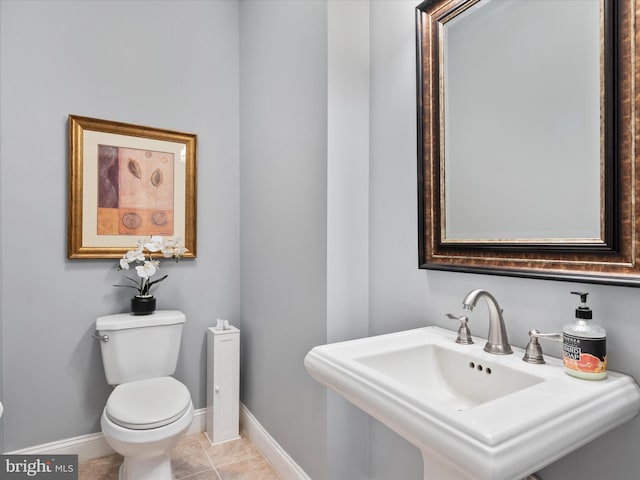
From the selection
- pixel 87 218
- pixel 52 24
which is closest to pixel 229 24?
pixel 52 24

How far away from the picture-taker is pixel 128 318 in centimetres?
192

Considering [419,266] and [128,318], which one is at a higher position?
[419,266]

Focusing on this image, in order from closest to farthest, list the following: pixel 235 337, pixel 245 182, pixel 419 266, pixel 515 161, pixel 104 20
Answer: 1. pixel 515 161
2. pixel 419 266
3. pixel 104 20
4. pixel 235 337
5. pixel 245 182

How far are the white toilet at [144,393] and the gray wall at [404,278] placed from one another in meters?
0.86

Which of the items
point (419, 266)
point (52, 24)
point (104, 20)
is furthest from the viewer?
point (104, 20)

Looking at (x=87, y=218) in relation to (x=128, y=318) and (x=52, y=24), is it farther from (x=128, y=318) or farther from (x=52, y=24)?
(x=52, y=24)

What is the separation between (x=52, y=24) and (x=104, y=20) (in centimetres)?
25

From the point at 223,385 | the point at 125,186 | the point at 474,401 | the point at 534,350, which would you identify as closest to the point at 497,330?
the point at 534,350

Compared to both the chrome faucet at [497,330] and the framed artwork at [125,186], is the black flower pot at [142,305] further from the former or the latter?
the chrome faucet at [497,330]

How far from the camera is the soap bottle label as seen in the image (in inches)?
31.3

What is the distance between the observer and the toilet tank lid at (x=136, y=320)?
183 cm

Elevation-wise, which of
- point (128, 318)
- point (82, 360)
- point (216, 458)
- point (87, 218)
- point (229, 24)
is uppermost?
point (229, 24)
